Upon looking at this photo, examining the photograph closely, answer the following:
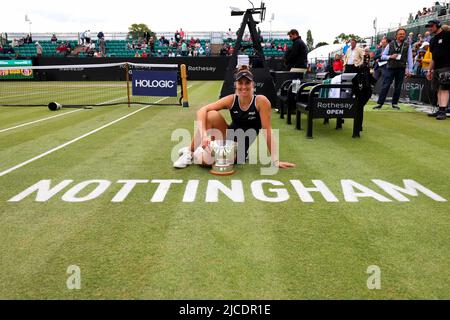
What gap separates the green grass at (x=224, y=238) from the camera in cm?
250

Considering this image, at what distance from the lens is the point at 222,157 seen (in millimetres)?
5047

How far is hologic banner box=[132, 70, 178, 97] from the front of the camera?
1384cm

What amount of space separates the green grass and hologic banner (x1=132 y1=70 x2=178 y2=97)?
834 cm

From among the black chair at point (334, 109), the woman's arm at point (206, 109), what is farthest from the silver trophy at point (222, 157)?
the black chair at point (334, 109)

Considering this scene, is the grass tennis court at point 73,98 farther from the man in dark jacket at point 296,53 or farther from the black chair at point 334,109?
the black chair at point 334,109

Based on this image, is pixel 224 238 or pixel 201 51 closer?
pixel 224 238

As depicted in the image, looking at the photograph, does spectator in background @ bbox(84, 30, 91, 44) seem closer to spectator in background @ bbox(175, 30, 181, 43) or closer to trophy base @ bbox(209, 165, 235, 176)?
spectator in background @ bbox(175, 30, 181, 43)

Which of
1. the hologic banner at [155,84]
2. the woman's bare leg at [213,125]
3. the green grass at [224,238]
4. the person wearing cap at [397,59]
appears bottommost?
the green grass at [224,238]

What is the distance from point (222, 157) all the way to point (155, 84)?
31.8 feet

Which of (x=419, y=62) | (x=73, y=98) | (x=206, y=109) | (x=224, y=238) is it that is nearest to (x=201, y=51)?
(x=73, y=98)

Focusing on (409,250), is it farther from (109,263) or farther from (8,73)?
(8,73)

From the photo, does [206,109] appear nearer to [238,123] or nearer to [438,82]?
[238,123]

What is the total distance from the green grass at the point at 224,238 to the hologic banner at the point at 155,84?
8336mm

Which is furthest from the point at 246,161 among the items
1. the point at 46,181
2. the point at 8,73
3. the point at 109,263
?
the point at 8,73
